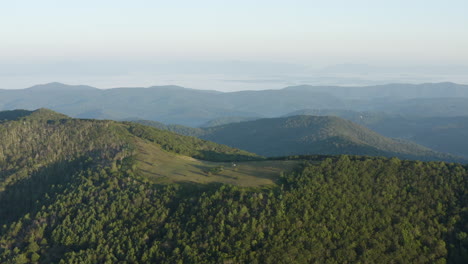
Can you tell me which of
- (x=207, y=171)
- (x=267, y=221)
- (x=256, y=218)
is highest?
(x=207, y=171)

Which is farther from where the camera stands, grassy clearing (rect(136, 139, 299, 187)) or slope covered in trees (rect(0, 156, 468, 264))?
grassy clearing (rect(136, 139, 299, 187))

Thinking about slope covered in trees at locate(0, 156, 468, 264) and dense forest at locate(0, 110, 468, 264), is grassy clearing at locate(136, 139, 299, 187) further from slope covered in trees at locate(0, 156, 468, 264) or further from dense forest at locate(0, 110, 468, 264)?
slope covered in trees at locate(0, 156, 468, 264)

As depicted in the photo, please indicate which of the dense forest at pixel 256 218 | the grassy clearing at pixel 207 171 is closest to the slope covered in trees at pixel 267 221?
the dense forest at pixel 256 218

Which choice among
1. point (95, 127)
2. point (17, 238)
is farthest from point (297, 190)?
point (95, 127)

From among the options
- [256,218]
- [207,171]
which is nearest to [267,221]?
[256,218]

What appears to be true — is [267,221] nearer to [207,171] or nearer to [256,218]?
[256,218]

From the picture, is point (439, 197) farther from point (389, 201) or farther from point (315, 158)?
point (315, 158)

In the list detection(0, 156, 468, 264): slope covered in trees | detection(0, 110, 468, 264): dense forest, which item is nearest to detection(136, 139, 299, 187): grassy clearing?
detection(0, 110, 468, 264): dense forest
